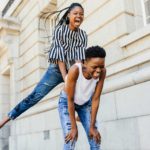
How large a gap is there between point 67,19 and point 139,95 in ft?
6.16

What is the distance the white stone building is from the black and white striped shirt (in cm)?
152

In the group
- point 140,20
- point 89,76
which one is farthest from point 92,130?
point 140,20

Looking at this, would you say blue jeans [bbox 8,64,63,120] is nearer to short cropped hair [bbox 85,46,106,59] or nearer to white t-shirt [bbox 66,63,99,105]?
white t-shirt [bbox 66,63,99,105]

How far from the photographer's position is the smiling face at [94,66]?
2.92m

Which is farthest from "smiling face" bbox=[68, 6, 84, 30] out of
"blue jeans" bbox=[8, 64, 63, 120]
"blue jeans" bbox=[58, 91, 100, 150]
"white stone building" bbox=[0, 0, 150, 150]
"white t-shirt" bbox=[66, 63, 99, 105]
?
"white stone building" bbox=[0, 0, 150, 150]

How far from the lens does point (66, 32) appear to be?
11.5 ft

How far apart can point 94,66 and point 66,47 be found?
70 centimetres

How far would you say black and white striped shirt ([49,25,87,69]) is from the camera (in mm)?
3471

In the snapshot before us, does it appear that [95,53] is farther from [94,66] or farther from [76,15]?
[76,15]

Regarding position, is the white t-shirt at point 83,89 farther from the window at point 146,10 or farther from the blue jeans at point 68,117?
the window at point 146,10

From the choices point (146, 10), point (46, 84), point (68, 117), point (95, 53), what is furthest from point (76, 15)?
point (146, 10)

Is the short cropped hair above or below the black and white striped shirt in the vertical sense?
below

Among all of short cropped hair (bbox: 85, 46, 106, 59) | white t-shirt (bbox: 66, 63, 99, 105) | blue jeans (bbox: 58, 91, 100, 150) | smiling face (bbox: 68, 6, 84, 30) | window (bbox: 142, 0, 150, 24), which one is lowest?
blue jeans (bbox: 58, 91, 100, 150)

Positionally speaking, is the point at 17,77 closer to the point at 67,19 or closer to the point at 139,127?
the point at 139,127
